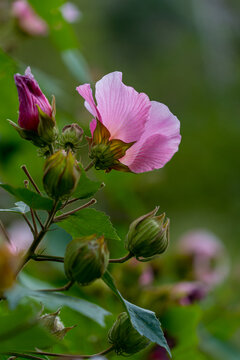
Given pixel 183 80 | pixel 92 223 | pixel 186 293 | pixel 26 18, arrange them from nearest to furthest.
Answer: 1. pixel 92 223
2. pixel 186 293
3. pixel 26 18
4. pixel 183 80

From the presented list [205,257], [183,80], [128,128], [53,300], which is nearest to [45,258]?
[53,300]

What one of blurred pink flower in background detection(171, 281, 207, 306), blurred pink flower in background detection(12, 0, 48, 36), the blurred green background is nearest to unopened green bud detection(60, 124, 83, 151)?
blurred pink flower in background detection(171, 281, 207, 306)

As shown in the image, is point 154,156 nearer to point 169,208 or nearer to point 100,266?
point 100,266

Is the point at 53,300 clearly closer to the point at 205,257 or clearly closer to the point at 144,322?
the point at 144,322

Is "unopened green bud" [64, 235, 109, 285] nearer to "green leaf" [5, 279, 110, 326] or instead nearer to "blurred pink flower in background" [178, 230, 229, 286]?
"green leaf" [5, 279, 110, 326]

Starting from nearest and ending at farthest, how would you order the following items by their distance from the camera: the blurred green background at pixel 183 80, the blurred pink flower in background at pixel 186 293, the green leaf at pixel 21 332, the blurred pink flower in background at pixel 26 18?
1. the green leaf at pixel 21 332
2. the blurred pink flower in background at pixel 186 293
3. the blurred pink flower in background at pixel 26 18
4. the blurred green background at pixel 183 80

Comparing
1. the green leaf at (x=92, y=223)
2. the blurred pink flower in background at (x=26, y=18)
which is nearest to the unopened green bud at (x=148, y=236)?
the green leaf at (x=92, y=223)

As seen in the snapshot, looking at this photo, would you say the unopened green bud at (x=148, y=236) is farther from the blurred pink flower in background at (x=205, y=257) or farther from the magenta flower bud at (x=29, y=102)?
the blurred pink flower in background at (x=205, y=257)
